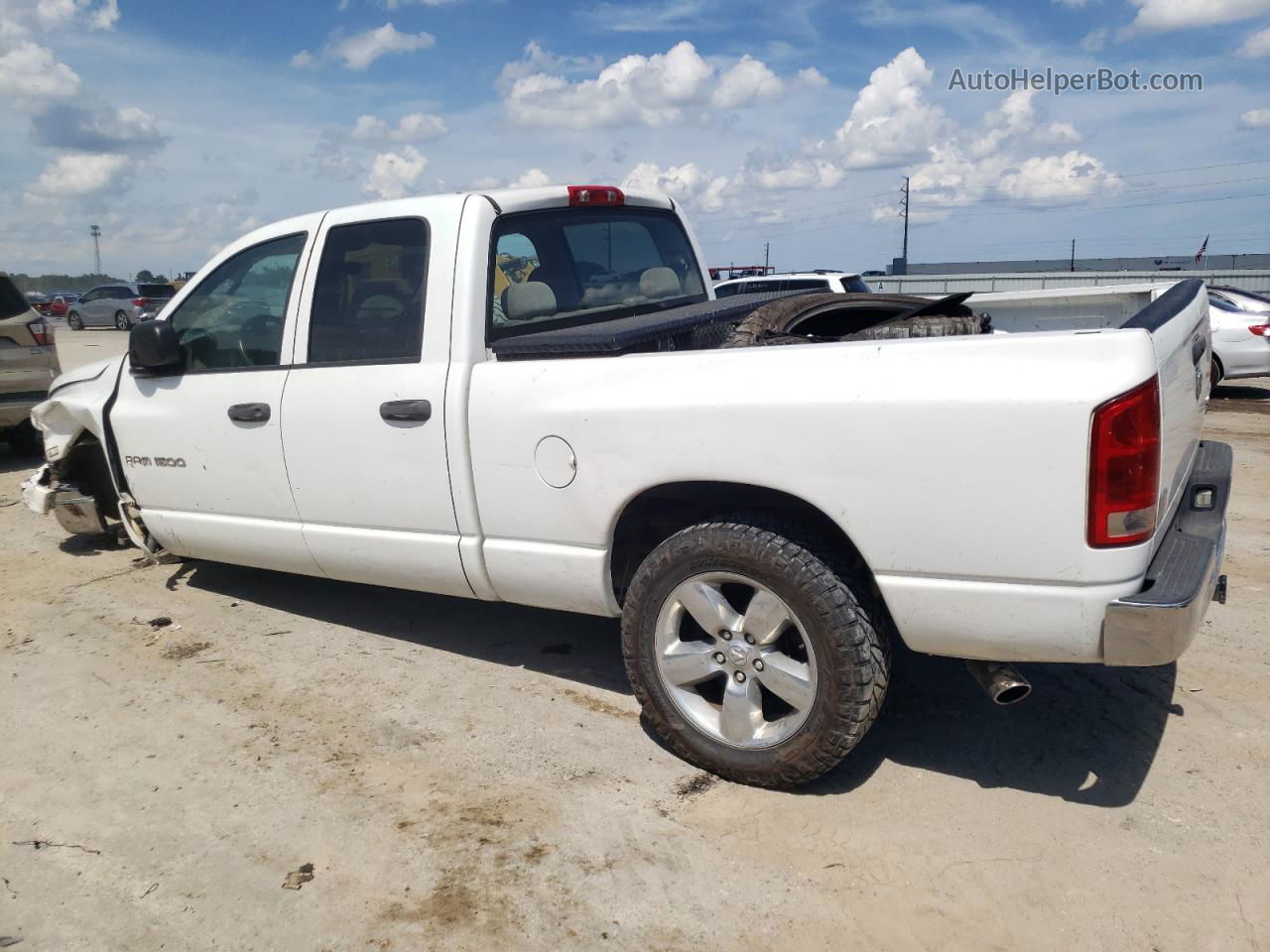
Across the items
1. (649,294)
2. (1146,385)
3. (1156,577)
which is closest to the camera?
(1146,385)

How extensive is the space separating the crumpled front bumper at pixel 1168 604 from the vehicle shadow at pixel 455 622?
1988 millimetres

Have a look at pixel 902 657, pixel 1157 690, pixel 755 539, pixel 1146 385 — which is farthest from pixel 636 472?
pixel 1157 690

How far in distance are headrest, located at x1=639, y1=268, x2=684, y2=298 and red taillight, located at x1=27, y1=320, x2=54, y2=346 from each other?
715cm

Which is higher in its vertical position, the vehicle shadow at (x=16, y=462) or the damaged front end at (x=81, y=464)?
the damaged front end at (x=81, y=464)

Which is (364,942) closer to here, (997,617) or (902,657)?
(997,617)

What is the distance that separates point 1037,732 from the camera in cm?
349

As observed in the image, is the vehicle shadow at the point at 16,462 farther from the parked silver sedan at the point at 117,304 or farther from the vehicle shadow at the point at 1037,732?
the parked silver sedan at the point at 117,304

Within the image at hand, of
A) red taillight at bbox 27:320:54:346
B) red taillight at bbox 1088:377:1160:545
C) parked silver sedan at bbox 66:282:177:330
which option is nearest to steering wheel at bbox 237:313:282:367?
red taillight at bbox 1088:377:1160:545

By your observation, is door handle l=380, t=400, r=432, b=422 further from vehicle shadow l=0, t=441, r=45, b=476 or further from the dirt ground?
vehicle shadow l=0, t=441, r=45, b=476

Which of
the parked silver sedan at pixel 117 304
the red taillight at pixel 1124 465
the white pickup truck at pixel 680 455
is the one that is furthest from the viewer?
the parked silver sedan at pixel 117 304

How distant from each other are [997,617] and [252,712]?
284 cm

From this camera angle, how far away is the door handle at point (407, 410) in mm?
3635

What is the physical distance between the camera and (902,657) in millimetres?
4234

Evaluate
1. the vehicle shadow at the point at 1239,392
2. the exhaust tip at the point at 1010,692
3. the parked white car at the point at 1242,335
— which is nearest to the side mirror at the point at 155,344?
the exhaust tip at the point at 1010,692
